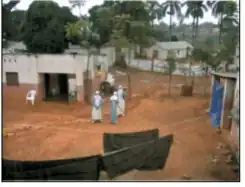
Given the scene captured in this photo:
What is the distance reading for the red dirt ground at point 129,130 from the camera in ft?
11.1

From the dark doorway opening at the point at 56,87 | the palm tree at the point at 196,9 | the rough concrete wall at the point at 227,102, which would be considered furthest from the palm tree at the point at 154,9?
the rough concrete wall at the point at 227,102

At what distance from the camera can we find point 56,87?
6676 millimetres

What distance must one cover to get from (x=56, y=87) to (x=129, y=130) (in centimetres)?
279

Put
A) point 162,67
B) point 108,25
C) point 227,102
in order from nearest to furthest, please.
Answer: point 227,102 → point 108,25 → point 162,67

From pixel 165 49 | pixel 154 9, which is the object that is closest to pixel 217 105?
pixel 154 9

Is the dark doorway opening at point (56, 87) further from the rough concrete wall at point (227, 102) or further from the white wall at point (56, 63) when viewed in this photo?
the rough concrete wall at point (227, 102)

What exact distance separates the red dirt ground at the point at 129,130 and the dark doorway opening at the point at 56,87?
19.3 inches

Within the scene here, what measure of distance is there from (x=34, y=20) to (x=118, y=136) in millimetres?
4316

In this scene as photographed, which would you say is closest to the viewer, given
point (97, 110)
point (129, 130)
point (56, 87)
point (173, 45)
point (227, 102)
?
point (227, 102)

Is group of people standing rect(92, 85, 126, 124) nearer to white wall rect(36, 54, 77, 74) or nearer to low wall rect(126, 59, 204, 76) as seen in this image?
white wall rect(36, 54, 77, 74)

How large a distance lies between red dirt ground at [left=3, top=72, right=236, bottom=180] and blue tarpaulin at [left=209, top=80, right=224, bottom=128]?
0.13m

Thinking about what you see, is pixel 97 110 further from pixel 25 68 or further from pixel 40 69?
pixel 25 68

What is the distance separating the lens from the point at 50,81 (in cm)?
662

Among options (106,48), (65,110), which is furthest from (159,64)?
(65,110)
